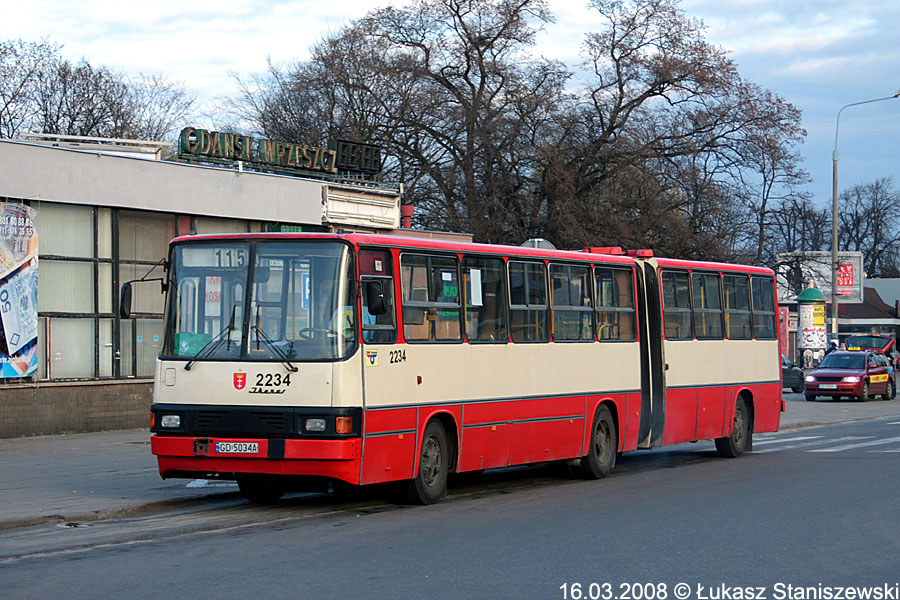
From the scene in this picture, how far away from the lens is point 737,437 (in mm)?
20438

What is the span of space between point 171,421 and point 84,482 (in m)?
3.12

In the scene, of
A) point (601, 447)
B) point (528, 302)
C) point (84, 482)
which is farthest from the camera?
point (601, 447)

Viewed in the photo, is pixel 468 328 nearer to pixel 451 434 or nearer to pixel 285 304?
pixel 451 434

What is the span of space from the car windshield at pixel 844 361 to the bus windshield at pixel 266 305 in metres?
32.2

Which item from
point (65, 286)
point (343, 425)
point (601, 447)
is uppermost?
point (65, 286)

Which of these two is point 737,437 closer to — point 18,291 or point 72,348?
point 72,348

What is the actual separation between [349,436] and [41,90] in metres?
42.9

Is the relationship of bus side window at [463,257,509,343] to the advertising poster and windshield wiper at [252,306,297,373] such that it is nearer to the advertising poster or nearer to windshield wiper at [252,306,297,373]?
windshield wiper at [252,306,297,373]

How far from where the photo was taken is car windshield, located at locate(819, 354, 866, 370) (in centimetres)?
4147

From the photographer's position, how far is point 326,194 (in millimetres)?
28531

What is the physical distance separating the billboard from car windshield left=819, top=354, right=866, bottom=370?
5440mm

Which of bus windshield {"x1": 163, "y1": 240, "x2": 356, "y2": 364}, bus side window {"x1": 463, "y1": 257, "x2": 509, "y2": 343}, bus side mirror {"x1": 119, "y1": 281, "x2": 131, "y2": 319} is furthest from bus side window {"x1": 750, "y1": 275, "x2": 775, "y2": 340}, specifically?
bus side mirror {"x1": 119, "y1": 281, "x2": 131, "y2": 319}

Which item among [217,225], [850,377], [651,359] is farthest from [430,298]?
[850,377]

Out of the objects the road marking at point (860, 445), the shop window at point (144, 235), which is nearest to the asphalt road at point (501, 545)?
the road marking at point (860, 445)
